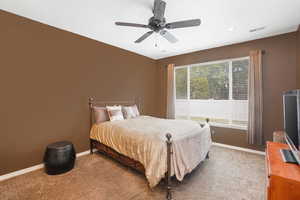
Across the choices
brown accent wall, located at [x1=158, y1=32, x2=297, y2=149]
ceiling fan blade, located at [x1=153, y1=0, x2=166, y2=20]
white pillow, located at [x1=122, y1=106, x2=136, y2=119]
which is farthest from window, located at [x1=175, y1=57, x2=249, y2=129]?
ceiling fan blade, located at [x1=153, y1=0, x2=166, y2=20]

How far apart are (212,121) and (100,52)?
3745 millimetres

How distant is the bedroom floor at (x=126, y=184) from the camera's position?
1858 mm

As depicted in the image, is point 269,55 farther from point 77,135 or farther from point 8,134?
point 8,134

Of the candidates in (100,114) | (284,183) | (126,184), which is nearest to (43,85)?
(100,114)

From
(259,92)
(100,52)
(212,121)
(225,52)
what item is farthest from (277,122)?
(100,52)

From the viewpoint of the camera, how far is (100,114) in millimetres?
3299

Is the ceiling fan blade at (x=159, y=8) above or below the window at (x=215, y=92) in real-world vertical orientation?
above

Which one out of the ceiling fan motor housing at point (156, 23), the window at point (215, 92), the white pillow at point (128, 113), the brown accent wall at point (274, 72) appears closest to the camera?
the ceiling fan motor housing at point (156, 23)

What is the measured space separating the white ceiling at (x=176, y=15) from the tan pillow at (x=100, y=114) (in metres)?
1.78

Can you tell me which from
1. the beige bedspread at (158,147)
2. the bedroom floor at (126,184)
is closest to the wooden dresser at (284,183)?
the bedroom floor at (126,184)

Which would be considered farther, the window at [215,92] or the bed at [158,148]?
the window at [215,92]

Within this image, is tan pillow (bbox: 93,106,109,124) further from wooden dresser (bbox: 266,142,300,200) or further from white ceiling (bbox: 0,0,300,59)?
wooden dresser (bbox: 266,142,300,200)

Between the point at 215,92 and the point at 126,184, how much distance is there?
11.1 ft

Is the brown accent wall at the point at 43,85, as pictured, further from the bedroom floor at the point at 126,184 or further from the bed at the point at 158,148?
the bed at the point at 158,148
